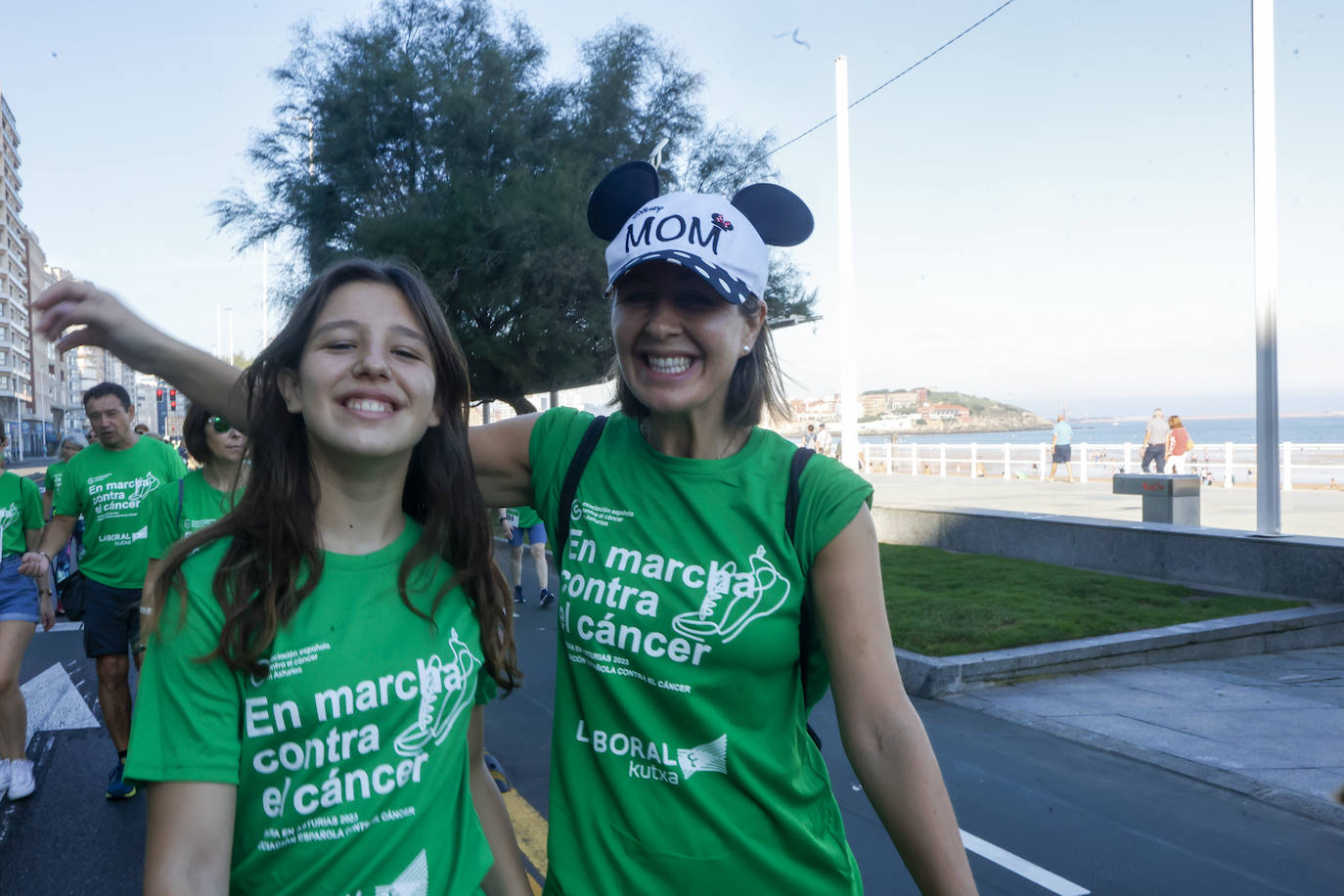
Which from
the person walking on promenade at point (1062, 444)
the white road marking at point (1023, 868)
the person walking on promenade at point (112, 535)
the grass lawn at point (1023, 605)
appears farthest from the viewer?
the person walking on promenade at point (1062, 444)

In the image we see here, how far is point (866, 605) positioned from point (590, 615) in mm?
450

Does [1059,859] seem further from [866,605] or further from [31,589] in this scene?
[31,589]

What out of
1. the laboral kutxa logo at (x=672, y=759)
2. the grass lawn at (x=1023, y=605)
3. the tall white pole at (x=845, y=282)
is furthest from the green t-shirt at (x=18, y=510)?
the tall white pole at (x=845, y=282)

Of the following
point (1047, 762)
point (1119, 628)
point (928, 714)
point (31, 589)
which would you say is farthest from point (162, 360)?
point (1119, 628)

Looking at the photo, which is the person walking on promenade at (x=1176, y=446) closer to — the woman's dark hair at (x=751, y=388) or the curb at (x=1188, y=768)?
the curb at (x=1188, y=768)

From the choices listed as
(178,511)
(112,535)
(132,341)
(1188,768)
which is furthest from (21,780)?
(1188,768)

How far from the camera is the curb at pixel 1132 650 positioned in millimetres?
6941

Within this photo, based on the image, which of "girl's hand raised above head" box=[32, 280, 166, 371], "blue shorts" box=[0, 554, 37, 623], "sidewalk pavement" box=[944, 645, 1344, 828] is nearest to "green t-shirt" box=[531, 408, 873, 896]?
"girl's hand raised above head" box=[32, 280, 166, 371]

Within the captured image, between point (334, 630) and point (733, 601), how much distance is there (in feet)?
2.02

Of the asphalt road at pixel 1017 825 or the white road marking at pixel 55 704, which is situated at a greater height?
the asphalt road at pixel 1017 825

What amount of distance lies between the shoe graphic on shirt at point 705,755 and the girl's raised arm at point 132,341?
928 mm

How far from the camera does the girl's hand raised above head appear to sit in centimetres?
158

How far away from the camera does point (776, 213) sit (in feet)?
6.44

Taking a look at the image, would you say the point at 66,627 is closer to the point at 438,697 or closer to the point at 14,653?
the point at 14,653
